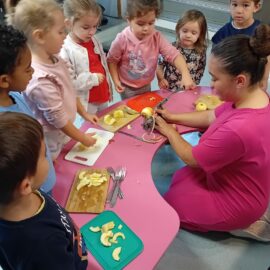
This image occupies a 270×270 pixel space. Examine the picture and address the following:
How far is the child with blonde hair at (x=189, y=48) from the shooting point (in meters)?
2.05

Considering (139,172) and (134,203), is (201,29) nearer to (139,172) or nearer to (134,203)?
(139,172)

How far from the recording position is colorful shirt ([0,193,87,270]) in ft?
2.37

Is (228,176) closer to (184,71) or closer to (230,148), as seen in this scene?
(230,148)

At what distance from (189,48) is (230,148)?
3.49ft

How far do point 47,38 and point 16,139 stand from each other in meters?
0.67

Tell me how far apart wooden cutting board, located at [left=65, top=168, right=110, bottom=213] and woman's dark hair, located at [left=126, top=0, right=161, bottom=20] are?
1002mm

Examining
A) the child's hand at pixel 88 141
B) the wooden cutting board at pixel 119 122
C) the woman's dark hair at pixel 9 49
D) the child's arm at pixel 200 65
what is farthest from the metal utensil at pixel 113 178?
the child's arm at pixel 200 65

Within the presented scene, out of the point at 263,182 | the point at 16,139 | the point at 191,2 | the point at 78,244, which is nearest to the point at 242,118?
the point at 263,182

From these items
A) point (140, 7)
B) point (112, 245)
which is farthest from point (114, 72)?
point (112, 245)

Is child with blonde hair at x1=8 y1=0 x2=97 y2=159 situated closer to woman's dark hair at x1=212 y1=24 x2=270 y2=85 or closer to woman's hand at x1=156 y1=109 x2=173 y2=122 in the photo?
woman's hand at x1=156 y1=109 x2=173 y2=122

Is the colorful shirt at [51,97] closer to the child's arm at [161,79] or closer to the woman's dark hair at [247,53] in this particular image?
the woman's dark hair at [247,53]

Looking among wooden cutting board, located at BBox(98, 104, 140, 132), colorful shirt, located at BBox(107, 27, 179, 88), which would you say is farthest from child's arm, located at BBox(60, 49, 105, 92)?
colorful shirt, located at BBox(107, 27, 179, 88)

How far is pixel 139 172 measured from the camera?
4.30 ft

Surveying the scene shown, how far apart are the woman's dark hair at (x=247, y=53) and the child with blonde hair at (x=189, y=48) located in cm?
86
